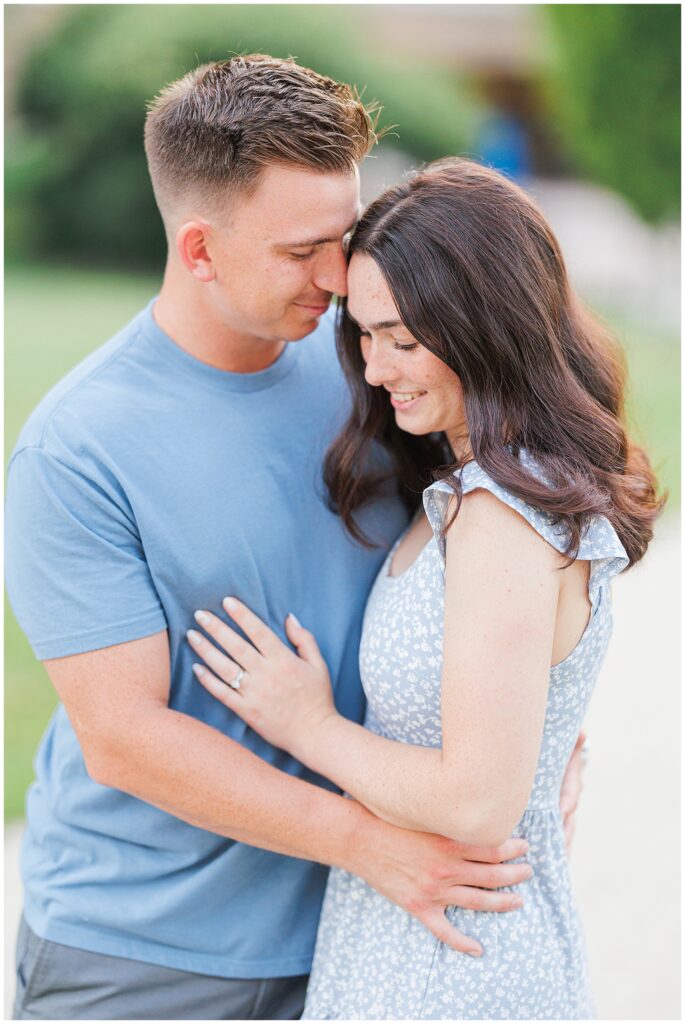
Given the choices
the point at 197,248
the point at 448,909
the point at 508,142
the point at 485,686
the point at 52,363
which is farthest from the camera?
the point at 508,142

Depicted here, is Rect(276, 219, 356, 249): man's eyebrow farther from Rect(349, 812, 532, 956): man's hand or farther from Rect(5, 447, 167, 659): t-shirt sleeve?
Rect(349, 812, 532, 956): man's hand

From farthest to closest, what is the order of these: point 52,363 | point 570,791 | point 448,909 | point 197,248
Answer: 1. point 52,363
2. point 570,791
3. point 197,248
4. point 448,909

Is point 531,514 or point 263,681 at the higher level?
point 531,514

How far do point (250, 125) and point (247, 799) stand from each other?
1.34 meters

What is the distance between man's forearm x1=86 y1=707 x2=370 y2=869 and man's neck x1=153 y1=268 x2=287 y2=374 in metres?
0.75

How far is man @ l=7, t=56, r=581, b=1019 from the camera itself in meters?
2.09

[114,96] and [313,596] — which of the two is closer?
[313,596]

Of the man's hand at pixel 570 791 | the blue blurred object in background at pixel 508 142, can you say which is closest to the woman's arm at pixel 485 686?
the man's hand at pixel 570 791

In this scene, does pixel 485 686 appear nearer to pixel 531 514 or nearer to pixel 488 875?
pixel 531 514

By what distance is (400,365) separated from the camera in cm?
209

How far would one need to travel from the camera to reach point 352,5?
1897 centimetres

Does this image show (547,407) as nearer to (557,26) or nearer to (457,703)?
(457,703)

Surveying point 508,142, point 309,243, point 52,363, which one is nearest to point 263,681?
point 309,243

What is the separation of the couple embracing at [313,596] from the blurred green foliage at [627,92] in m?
11.5
